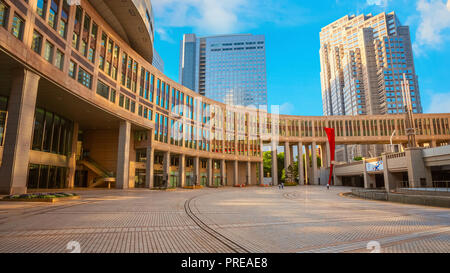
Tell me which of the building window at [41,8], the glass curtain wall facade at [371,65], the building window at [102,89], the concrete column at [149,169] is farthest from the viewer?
the glass curtain wall facade at [371,65]

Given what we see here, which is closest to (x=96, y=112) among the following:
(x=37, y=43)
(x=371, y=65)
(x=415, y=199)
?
(x=37, y=43)

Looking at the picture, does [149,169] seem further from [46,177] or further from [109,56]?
[109,56]

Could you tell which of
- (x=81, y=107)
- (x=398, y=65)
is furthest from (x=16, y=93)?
(x=398, y=65)

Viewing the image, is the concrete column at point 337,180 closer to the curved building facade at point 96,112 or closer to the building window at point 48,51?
the curved building facade at point 96,112

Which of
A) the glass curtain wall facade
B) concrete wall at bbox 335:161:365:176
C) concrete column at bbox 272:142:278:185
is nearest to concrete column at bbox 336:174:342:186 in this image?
concrete wall at bbox 335:161:365:176

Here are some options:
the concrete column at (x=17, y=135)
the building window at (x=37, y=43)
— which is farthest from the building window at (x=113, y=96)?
the concrete column at (x=17, y=135)

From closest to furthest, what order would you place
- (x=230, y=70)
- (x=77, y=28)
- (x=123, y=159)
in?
(x=77, y=28), (x=123, y=159), (x=230, y=70)

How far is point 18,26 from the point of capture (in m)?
19.5

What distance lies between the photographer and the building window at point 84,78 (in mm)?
27766

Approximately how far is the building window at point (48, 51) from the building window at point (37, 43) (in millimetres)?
842

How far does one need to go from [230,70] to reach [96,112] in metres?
123

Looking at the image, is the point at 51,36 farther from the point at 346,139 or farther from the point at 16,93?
the point at 346,139

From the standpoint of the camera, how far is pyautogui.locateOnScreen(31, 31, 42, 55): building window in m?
21.2

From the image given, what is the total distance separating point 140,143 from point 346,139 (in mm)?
61018
